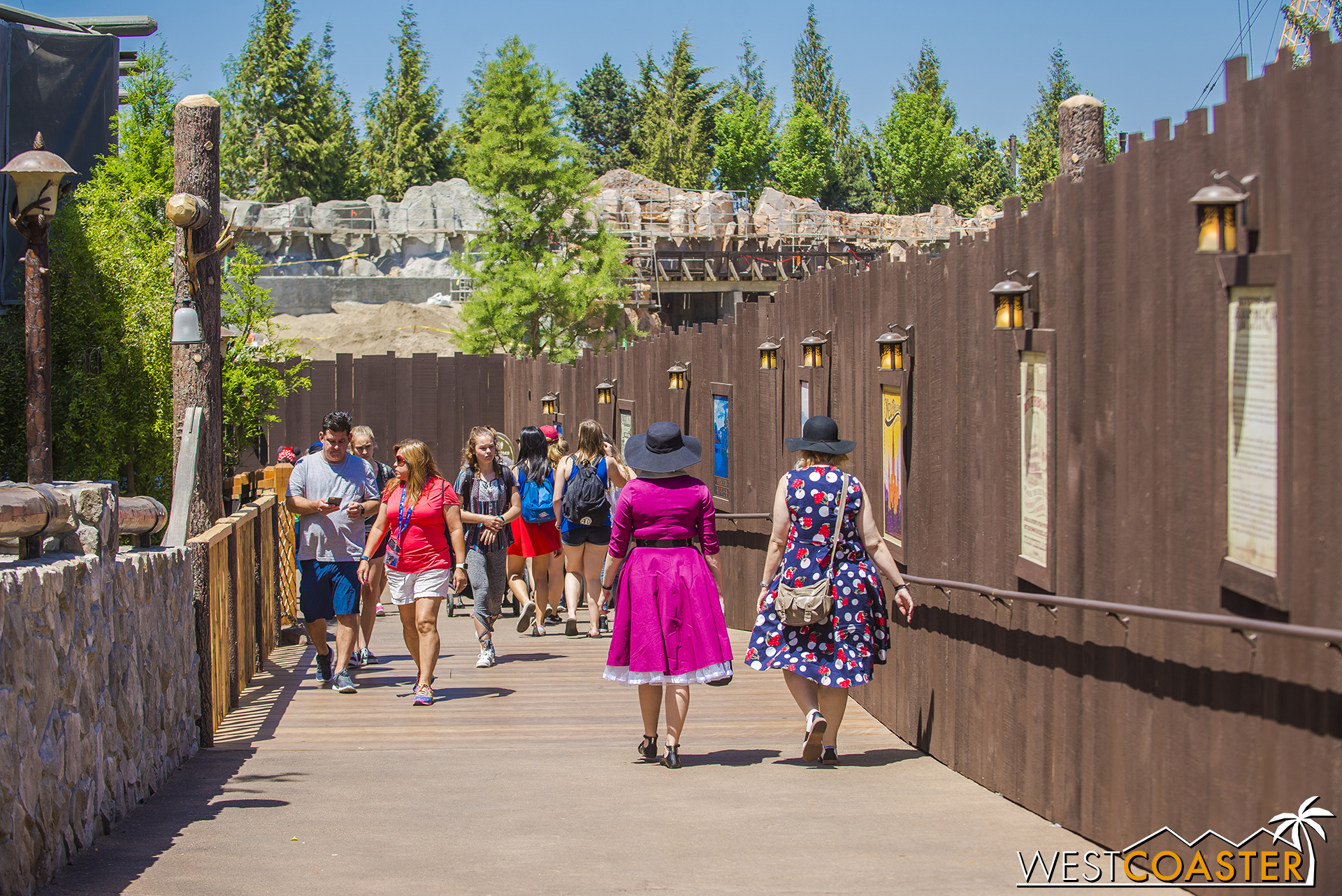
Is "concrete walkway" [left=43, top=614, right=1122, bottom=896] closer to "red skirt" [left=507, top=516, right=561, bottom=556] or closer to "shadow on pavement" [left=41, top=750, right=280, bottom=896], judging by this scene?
"shadow on pavement" [left=41, top=750, right=280, bottom=896]

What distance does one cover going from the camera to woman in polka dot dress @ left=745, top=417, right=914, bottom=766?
6.23m

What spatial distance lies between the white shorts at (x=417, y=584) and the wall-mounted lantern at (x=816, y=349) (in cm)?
288

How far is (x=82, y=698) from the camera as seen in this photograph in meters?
4.84

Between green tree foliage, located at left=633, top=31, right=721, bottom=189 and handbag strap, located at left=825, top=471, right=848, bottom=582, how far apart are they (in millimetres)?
73219

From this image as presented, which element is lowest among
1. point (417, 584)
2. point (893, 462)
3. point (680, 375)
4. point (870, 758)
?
point (870, 758)

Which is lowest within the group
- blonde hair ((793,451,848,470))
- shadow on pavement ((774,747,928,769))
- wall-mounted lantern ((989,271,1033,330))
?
shadow on pavement ((774,747,928,769))

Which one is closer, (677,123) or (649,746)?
(649,746)

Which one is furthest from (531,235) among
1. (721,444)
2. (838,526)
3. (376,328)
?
(838,526)

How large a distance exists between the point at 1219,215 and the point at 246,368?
12104 mm

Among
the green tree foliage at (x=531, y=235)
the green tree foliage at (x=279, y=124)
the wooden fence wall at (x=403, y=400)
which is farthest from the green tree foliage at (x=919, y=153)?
the wooden fence wall at (x=403, y=400)

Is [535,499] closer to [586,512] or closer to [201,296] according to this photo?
[586,512]

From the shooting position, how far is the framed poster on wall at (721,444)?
11.8 metres

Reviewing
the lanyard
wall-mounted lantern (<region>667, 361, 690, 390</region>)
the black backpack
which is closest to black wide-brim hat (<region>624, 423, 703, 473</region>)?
the lanyard

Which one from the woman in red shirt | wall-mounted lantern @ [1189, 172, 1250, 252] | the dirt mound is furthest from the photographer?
the dirt mound
